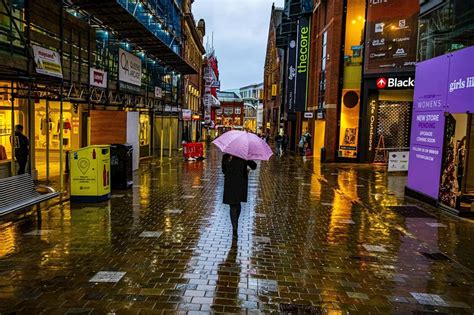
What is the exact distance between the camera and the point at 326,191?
1344cm

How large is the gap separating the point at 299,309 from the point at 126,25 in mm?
14102

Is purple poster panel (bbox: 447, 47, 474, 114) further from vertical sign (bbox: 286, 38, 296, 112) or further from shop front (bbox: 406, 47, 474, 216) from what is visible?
vertical sign (bbox: 286, 38, 296, 112)

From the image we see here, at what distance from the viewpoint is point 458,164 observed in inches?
392

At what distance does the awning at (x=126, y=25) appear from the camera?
1304 centimetres

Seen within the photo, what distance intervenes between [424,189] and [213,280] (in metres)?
8.77

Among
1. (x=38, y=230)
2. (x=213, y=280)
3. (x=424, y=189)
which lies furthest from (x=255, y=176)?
(x=213, y=280)

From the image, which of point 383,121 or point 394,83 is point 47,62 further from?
point 383,121

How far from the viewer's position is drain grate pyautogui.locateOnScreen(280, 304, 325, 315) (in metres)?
4.41

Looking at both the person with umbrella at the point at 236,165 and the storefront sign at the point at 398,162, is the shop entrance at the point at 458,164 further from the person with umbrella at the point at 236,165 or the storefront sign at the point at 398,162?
the storefront sign at the point at 398,162

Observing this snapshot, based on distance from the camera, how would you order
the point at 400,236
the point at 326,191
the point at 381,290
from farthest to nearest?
the point at 326,191, the point at 400,236, the point at 381,290

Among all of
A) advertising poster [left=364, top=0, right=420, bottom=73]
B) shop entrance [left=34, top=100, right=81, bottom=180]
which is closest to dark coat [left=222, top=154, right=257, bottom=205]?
shop entrance [left=34, top=100, right=81, bottom=180]

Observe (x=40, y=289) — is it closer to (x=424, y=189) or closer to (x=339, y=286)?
(x=339, y=286)

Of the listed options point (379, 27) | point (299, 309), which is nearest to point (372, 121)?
point (379, 27)

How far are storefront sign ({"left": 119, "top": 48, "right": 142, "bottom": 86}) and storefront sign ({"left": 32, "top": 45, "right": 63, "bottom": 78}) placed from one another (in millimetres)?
5237
